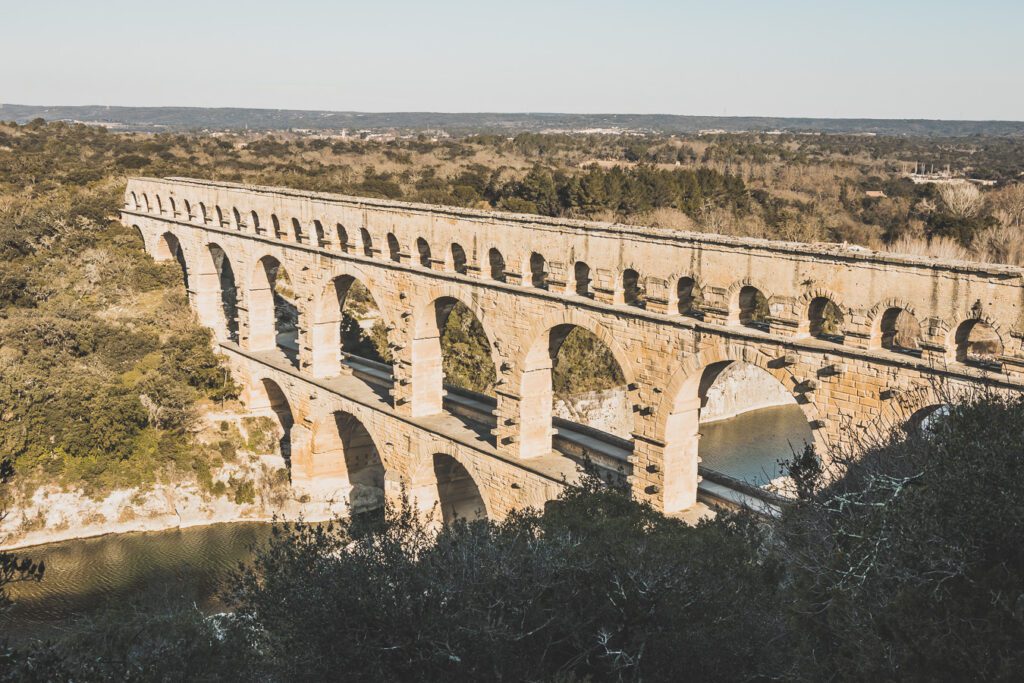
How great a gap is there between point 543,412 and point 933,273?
28.1 feet

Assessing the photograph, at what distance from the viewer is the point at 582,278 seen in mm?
17906

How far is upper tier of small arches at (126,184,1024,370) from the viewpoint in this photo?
1282cm

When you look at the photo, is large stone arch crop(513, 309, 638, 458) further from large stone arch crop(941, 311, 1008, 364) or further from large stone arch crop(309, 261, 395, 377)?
large stone arch crop(309, 261, 395, 377)

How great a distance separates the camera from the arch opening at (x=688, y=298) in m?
15.6

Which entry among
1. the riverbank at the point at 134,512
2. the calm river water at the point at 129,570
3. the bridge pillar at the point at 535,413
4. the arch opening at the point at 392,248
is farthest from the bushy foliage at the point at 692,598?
the riverbank at the point at 134,512

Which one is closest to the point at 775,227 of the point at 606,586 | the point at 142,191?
the point at 142,191

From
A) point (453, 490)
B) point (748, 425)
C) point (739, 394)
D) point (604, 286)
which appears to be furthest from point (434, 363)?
point (739, 394)

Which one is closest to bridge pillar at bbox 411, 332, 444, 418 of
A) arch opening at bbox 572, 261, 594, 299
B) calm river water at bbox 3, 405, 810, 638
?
arch opening at bbox 572, 261, 594, 299

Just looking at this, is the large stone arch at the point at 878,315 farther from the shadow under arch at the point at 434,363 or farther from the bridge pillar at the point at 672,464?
the shadow under arch at the point at 434,363

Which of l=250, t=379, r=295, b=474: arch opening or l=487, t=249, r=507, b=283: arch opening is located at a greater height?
l=487, t=249, r=507, b=283: arch opening

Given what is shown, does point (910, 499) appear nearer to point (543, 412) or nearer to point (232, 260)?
point (543, 412)

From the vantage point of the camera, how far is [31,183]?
49094mm

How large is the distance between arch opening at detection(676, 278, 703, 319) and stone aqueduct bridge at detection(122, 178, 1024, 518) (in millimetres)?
62

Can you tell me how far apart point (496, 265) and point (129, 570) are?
12040 mm
